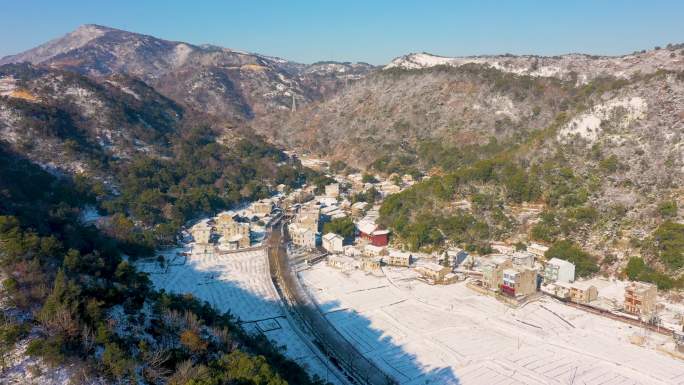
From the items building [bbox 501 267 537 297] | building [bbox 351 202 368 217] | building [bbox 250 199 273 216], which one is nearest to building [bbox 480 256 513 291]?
building [bbox 501 267 537 297]

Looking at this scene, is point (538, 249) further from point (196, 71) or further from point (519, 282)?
point (196, 71)

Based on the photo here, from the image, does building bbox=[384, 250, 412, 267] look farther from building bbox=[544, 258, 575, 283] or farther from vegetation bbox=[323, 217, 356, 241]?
building bbox=[544, 258, 575, 283]

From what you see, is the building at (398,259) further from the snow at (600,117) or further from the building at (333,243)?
the snow at (600,117)

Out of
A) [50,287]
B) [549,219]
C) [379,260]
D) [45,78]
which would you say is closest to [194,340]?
[50,287]

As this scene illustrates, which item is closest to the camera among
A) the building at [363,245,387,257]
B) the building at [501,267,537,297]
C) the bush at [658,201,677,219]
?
the building at [501,267,537,297]

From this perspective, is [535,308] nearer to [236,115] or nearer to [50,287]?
[50,287]
